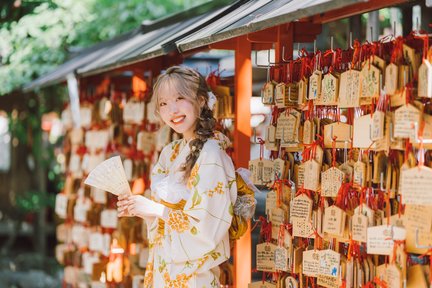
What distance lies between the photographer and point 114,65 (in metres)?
6.41

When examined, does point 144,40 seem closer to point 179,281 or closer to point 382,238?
point 179,281

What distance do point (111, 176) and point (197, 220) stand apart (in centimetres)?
55

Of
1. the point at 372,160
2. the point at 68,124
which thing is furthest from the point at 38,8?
the point at 372,160

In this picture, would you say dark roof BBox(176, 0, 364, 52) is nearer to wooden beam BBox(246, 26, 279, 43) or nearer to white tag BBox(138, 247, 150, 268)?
wooden beam BBox(246, 26, 279, 43)

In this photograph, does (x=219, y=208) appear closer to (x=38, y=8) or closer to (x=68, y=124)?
(x=68, y=124)

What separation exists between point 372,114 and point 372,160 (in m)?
0.25

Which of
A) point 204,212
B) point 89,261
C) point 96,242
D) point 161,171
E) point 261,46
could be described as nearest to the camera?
point 204,212

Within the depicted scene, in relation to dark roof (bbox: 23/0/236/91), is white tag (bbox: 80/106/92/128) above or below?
below

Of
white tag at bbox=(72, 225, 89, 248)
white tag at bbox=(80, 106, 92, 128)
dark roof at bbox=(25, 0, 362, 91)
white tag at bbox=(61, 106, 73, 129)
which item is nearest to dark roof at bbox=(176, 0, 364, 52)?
dark roof at bbox=(25, 0, 362, 91)

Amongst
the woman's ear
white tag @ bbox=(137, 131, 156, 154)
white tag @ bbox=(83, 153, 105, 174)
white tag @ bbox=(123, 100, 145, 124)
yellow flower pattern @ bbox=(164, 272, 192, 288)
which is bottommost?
yellow flower pattern @ bbox=(164, 272, 192, 288)

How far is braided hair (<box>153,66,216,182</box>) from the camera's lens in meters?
4.70

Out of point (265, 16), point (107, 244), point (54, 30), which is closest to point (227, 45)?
point (265, 16)

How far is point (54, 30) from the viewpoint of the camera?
1058 cm

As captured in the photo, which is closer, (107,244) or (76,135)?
(107,244)
